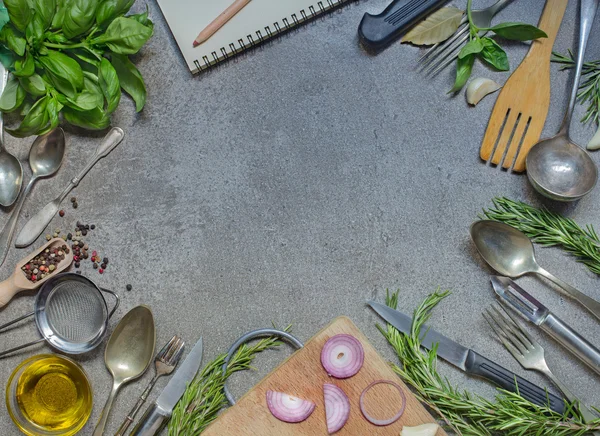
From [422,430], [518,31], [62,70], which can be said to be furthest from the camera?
[518,31]

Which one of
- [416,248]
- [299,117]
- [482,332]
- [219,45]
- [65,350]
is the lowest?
[482,332]

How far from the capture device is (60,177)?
141cm

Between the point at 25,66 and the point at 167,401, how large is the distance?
28.2 inches

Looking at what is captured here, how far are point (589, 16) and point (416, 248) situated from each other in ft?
2.03

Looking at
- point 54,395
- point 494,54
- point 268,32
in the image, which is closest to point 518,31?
Answer: point 494,54

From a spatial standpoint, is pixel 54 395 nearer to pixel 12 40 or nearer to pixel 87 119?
pixel 87 119

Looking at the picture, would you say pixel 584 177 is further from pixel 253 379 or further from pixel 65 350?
pixel 65 350

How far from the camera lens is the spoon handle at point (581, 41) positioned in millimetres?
1369

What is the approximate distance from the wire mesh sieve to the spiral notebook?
53cm

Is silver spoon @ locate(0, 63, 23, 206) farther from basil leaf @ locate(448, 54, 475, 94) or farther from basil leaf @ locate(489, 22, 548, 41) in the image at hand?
basil leaf @ locate(489, 22, 548, 41)

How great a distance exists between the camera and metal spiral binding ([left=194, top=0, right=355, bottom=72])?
142cm

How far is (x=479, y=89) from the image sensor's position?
1.40 meters

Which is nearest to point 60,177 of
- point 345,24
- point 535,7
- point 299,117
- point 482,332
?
point 299,117

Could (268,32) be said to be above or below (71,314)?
above
